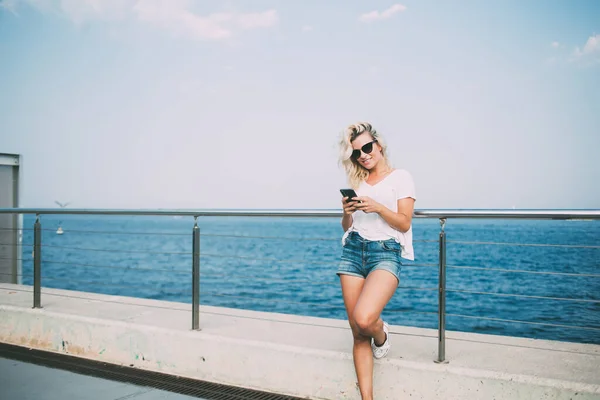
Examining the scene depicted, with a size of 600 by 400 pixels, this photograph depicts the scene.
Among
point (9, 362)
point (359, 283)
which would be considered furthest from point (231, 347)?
point (9, 362)

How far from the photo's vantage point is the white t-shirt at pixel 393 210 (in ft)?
8.51

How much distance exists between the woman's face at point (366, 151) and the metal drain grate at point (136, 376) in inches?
59.1

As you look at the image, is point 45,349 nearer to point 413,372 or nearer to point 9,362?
point 9,362

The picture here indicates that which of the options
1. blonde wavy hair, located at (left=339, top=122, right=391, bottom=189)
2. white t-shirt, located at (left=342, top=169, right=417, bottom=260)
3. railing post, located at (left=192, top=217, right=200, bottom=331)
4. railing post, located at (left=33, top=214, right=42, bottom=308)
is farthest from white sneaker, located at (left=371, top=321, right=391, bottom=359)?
railing post, located at (left=33, top=214, right=42, bottom=308)

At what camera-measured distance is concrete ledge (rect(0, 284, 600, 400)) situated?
2545 millimetres

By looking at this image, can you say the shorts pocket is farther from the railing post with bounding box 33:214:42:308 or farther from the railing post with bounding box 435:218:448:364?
the railing post with bounding box 33:214:42:308

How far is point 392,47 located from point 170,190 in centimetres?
2747

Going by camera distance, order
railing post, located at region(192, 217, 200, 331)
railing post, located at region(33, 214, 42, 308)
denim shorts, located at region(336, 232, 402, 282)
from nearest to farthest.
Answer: denim shorts, located at region(336, 232, 402, 282) < railing post, located at region(192, 217, 200, 331) < railing post, located at region(33, 214, 42, 308)

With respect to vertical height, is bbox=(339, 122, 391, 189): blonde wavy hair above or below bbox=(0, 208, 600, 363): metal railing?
above

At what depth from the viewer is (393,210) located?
2623 mm

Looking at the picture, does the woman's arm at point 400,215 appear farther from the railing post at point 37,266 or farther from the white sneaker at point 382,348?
the railing post at point 37,266

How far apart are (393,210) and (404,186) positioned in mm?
142

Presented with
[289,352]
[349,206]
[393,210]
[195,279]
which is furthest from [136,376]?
[393,210]

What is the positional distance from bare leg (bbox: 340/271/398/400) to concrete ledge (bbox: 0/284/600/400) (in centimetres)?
22
